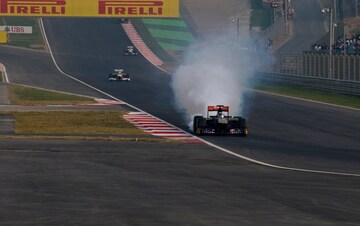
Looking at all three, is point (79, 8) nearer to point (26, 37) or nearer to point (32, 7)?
point (32, 7)

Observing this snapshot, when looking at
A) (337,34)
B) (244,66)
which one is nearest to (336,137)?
(244,66)

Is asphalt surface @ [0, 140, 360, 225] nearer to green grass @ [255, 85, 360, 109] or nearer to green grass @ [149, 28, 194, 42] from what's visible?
green grass @ [255, 85, 360, 109]

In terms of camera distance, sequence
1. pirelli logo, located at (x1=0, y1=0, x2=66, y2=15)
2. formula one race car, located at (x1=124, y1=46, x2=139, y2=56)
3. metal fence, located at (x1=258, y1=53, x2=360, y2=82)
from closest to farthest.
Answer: metal fence, located at (x1=258, y1=53, x2=360, y2=82) → pirelli logo, located at (x1=0, y1=0, x2=66, y2=15) → formula one race car, located at (x1=124, y1=46, x2=139, y2=56)

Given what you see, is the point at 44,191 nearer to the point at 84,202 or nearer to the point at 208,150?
the point at 84,202

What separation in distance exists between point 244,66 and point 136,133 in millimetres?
28668

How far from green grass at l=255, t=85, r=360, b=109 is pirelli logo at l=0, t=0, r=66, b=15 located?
14429mm

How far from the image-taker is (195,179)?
22.5 m

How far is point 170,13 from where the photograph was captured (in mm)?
72938

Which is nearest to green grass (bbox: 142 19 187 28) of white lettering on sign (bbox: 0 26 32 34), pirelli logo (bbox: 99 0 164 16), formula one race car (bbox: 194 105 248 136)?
white lettering on sign (bbox: 0 26 32 34)

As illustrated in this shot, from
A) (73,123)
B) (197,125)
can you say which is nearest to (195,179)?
(197,125)

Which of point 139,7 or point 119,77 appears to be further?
point 119,77

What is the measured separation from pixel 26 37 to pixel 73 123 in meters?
73.5

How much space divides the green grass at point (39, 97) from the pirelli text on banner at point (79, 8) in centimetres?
540

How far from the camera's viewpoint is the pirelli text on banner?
6950cm
